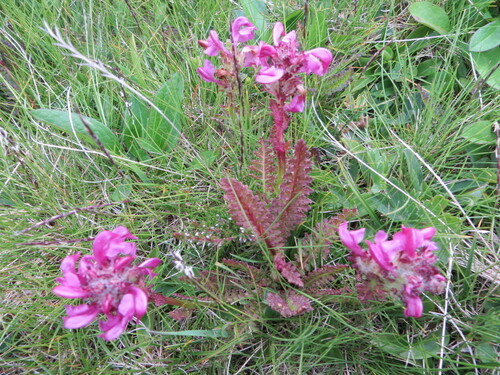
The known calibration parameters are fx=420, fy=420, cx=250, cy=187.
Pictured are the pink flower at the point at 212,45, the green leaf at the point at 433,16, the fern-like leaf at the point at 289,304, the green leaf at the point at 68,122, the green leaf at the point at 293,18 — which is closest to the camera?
the fern-like leaf at the point at 289,304

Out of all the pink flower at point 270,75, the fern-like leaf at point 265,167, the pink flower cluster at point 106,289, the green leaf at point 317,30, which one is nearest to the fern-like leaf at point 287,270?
the fern-like leaf at point 265,167

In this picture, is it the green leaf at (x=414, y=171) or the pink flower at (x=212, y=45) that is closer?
the pink flower at (x=212, y=45)

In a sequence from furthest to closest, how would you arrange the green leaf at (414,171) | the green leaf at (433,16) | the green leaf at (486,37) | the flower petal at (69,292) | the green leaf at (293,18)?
the green leaf at (293,18) → the green leaf at (433,16) → the green leaf at (486,37) → the green leaf at (414,171) → the flower petal at (69,292)

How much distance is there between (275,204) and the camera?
4.99 feet

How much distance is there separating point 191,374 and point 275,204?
0.65 metres

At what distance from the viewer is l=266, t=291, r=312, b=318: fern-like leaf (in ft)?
4.43

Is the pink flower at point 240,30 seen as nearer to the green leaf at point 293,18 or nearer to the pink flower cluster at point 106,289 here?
the green leaf at point 293,18

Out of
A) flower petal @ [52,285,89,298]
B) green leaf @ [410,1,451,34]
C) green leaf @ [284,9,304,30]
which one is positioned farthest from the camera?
green leaf @ [284,9,304,30]

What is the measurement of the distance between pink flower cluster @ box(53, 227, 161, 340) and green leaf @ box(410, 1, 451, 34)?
5.65 feet

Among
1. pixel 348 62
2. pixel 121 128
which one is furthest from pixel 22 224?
pixel 348 62

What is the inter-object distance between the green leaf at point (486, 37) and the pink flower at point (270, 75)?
3.80 feet

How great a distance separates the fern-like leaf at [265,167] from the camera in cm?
153

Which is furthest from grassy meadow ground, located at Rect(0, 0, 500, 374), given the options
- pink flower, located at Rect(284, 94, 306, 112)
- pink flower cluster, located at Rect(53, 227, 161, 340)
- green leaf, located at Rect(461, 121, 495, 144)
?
pink flower, located at Rect(284, 94, 306, 112)

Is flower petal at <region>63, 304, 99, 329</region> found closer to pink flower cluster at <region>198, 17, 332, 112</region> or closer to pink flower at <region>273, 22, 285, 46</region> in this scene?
pink flower cluster at <region>198, 17, 332, 112</region>
